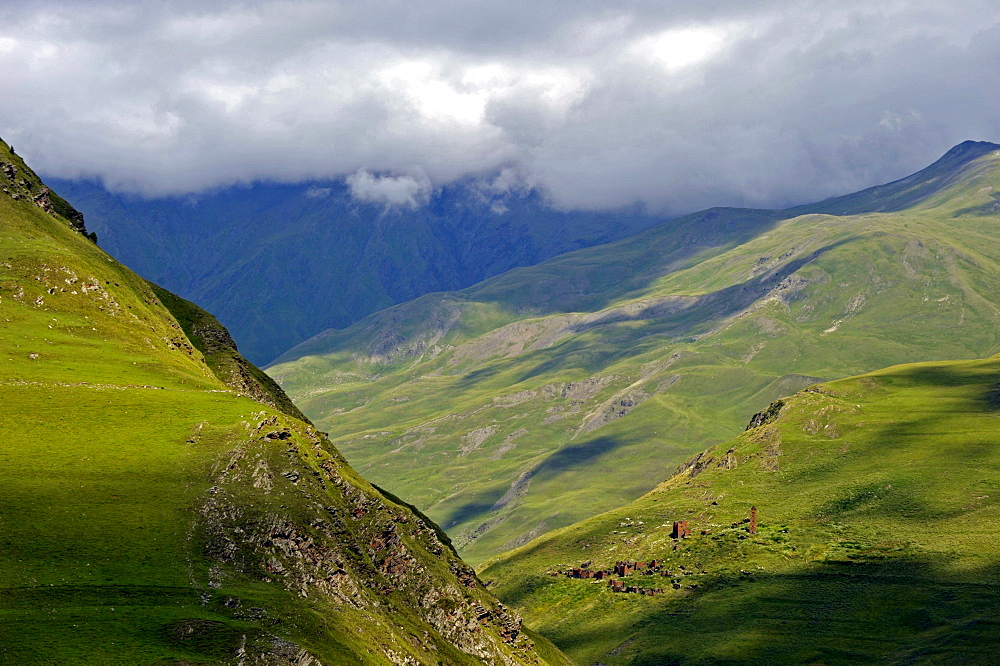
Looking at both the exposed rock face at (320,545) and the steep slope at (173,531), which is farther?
the exposed rock face at (320,545)

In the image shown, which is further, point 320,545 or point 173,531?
point 320,545

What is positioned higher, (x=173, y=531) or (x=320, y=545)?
(x=173, y=531)

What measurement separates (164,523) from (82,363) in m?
55.6

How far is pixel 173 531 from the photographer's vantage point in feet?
449

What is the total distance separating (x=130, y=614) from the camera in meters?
115

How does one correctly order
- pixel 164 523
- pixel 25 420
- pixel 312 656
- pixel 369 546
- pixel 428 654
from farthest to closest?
pixel 369 546 → pixel 428 654 → pixel 25 420 → pixel 164 523 → pixel 312 656

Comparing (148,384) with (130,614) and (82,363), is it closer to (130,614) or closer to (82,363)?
(82,363)

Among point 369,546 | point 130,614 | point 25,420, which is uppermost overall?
point 25,420

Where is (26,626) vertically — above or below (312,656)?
above

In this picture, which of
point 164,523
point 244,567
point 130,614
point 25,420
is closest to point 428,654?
point 244,567

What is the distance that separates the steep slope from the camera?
115 m

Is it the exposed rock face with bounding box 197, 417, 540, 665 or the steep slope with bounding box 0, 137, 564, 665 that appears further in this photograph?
the exposed rock face with bounding box 197, 417, 540, 665

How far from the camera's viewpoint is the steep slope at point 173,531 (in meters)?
115

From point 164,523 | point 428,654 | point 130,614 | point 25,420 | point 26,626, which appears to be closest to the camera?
point 26,626
